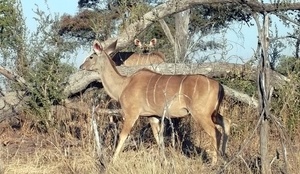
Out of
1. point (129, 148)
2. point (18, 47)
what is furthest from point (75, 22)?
point (129, 148)

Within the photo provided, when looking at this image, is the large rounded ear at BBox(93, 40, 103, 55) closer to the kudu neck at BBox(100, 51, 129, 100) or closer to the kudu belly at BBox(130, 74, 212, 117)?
the kudu neck at BBox(100, 51, 129, 100)

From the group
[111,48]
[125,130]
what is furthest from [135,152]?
[111,48]

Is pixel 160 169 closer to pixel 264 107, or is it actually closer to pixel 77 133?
pixel 264 107

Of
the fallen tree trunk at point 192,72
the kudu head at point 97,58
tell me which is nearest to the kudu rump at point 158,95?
the kudu head at point 97,58

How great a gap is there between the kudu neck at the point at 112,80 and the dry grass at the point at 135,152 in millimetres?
364

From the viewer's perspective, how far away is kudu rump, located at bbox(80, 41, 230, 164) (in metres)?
7.46

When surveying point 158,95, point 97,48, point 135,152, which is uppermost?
point 97,48

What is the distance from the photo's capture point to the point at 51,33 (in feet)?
30.7

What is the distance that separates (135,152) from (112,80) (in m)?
1.47

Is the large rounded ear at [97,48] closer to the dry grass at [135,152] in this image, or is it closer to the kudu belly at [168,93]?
the kudu belly at [168,93]

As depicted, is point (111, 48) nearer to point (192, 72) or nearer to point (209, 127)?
point (192, 72)

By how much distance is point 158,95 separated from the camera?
7.97m

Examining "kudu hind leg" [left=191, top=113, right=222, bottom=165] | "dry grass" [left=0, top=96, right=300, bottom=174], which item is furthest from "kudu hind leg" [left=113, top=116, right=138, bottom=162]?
"kudu hind leg" [left=191, top=113, right=222, bottom=165]

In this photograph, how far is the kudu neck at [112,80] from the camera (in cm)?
840
